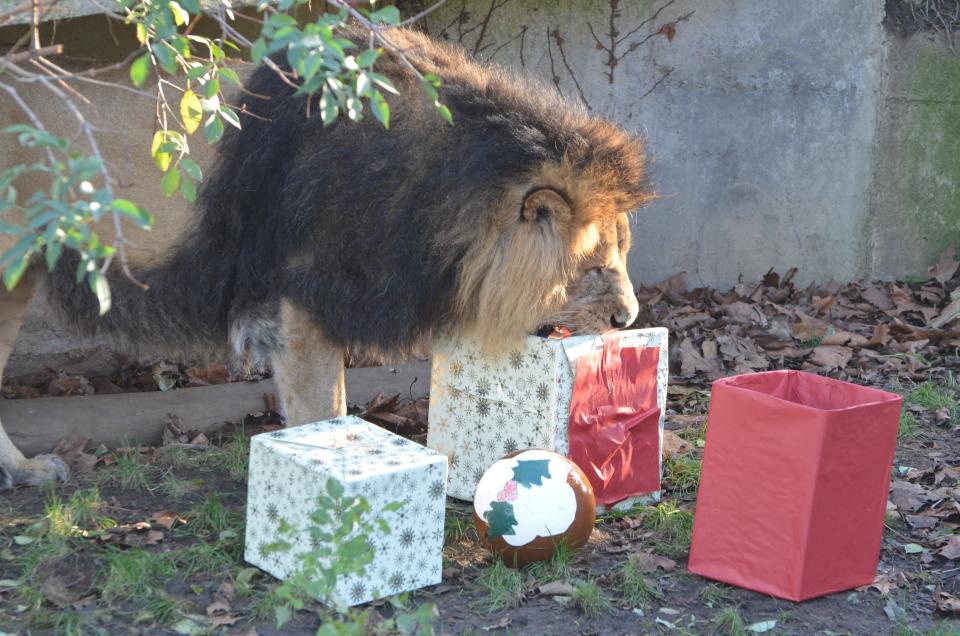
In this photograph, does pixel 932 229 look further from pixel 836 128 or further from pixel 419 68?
pixel 419 68

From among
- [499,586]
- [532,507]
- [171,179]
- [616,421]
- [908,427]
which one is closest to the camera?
[171,179]

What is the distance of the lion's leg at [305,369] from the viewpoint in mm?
4102

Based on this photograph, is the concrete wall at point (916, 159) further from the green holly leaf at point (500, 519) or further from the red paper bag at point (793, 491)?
the green holly leaf at point (500, 519)

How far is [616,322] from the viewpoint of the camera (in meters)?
4.02

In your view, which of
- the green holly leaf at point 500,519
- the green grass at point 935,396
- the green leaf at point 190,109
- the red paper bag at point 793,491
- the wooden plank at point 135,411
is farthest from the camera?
the green grass at point 935,396

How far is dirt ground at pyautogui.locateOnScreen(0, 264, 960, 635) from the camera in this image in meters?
3.13

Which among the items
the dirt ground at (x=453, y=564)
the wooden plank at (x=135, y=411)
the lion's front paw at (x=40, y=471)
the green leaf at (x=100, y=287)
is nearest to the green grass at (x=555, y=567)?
the dirt ground at (x=453, y=564)

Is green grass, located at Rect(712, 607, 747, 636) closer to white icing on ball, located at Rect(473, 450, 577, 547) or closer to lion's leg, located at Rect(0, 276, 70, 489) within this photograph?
white icing on ball, located at Rect(473, 450, 577, 547)

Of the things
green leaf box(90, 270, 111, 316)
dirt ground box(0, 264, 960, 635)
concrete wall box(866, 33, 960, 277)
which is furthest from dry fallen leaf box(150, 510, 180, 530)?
concrete wall box(866, 33, 960, 277)

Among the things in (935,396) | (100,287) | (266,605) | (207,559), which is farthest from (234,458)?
(935,396)

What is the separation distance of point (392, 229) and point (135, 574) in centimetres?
142

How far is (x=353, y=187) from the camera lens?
12.7 ft

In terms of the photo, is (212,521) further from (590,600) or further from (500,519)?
(590,600)

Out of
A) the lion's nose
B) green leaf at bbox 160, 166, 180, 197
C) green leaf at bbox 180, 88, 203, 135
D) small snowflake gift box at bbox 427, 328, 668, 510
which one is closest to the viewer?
green leaf at bbox 160, 166, 180, 197
